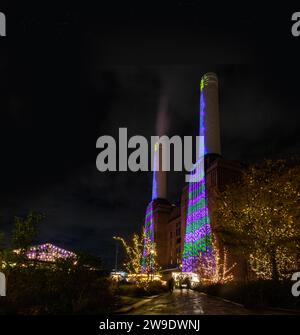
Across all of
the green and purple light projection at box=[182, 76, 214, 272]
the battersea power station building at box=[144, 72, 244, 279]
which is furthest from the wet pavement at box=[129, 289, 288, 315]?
the green and purple light projection at box=[182, 76, 214, 272]

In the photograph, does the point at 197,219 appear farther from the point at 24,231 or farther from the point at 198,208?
the point at 24,231

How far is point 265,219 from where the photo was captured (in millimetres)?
26859

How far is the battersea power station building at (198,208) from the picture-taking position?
76312 mm

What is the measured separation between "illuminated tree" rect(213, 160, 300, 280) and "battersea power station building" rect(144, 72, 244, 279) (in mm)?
18588

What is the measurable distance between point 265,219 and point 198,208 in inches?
2320

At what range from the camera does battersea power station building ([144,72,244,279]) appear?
7631 centimetres

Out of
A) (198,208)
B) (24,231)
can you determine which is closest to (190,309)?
(24,231)

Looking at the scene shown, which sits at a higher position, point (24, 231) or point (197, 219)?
point (197, 219)

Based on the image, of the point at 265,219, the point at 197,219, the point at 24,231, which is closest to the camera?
the point at 24,231

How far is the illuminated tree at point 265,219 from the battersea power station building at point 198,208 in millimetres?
18588

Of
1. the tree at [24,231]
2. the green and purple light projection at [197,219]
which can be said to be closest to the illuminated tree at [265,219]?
the tree at [24,231]

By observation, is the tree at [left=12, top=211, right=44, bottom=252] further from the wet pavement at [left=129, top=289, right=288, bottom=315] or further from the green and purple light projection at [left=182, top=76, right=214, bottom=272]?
the green and purple light projection at [left=182, top=76, right=214, bottom=272]

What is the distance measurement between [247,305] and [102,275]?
26.3 ft
